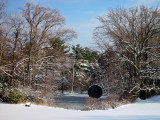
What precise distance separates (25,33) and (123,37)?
943 cm

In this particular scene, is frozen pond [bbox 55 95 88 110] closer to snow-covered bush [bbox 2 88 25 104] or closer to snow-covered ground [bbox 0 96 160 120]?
snow-covered bush [bbox 2 88 25 104]

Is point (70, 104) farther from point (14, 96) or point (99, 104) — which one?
point (14, 96)

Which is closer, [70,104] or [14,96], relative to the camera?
[14,96]

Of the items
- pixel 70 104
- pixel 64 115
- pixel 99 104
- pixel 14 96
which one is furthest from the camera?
pixel 70 104

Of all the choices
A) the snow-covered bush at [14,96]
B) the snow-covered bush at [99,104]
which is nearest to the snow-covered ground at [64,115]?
the snow-covered bush at [14,96]

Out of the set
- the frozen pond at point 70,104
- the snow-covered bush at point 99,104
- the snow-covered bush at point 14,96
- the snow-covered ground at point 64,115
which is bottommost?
the frozen pond at point 70,104

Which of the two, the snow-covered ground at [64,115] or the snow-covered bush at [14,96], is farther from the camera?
the snow-covered bush at [14,96]

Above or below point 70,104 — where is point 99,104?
above

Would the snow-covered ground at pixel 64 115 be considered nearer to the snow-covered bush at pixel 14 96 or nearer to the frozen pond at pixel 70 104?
the snow-covered bush at pixel 14 96

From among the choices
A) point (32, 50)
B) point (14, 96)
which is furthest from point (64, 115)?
point (32, 50)

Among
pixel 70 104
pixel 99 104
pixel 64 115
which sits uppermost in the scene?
pixel 64 115

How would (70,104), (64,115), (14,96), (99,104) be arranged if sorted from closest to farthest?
(64,115) < (14,96) < (99,104) < (70,104)

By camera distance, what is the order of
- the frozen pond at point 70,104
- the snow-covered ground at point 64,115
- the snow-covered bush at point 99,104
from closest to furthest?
the snow-covered ground at point 64,115
the snow-covered bush at point 99,104
the frozen pond at point 70,104

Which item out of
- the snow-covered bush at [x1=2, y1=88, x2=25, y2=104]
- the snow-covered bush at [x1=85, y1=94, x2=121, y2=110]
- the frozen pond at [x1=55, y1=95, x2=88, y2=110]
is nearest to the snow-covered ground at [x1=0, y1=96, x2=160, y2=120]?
the snow-covered bush at [x1=2, y1=88, x2=25, y2=104]
